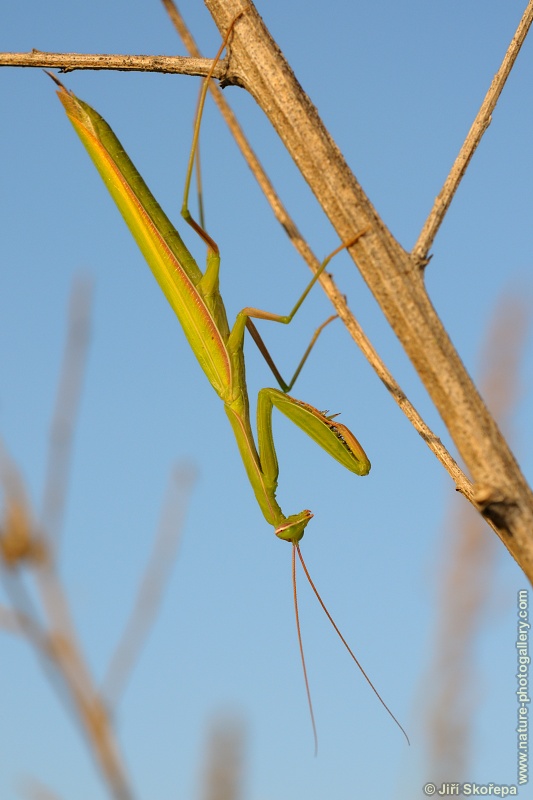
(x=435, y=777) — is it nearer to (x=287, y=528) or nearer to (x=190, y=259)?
(x=287, y=528)

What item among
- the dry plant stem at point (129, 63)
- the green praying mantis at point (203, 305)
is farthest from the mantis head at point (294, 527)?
the dry plant stem at point (129, 63)

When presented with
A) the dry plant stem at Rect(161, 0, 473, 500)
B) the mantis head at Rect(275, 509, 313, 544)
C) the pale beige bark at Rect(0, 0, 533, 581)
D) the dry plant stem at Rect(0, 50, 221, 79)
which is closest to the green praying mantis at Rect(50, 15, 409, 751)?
the mantis head at Rect(275, 509, 313, 544)

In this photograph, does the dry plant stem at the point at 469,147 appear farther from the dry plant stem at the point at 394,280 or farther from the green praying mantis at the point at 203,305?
the green praying mantis at the point at 203,305

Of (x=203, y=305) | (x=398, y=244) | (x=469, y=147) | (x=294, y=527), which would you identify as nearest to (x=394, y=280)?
(x=398, y=244)

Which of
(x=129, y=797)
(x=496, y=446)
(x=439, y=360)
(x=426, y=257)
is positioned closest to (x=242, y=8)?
(x=426, y=257)

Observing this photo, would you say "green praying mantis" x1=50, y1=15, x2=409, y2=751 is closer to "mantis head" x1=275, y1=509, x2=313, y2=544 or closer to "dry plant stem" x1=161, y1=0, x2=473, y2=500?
"mantis head" x1=275, y1=509, x2=313, y2=544
